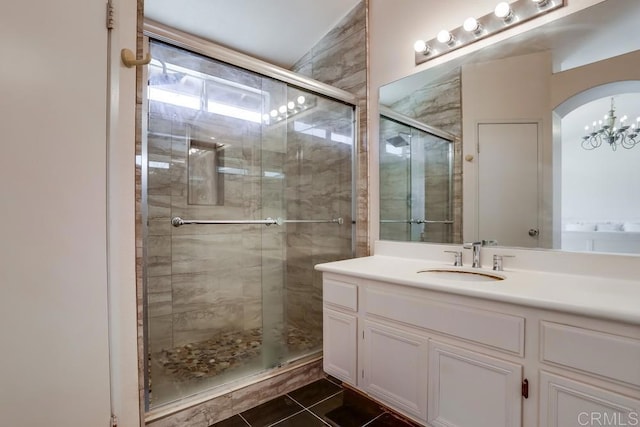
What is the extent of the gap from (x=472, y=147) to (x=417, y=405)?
1346mm

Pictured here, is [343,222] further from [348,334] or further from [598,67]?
[598,67]

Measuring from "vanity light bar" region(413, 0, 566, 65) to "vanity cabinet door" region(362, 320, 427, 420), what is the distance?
160 cm

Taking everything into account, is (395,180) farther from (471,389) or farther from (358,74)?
(471,389)

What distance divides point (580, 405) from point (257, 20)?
274cm

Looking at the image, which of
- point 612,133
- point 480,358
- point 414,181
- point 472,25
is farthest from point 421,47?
point 480,358

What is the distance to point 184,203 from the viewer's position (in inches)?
90.7

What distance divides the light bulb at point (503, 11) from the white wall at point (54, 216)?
1758 mm

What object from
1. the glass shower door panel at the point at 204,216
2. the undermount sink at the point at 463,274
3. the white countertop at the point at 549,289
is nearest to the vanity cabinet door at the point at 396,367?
the white countertop at the point at 549,289

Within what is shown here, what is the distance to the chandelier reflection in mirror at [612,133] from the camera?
1.19 m

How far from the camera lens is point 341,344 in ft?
5.36

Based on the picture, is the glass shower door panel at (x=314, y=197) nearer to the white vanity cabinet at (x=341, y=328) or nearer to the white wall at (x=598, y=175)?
the white vanity cabinet at (x=341, y=328)

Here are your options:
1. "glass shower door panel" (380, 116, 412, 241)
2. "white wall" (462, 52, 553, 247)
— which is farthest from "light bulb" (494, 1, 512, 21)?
"glass shower door panel" (380, 116, 412, 241)

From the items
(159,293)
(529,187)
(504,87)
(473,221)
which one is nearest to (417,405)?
(473,221)

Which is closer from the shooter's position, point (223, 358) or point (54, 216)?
point (54, 216)
